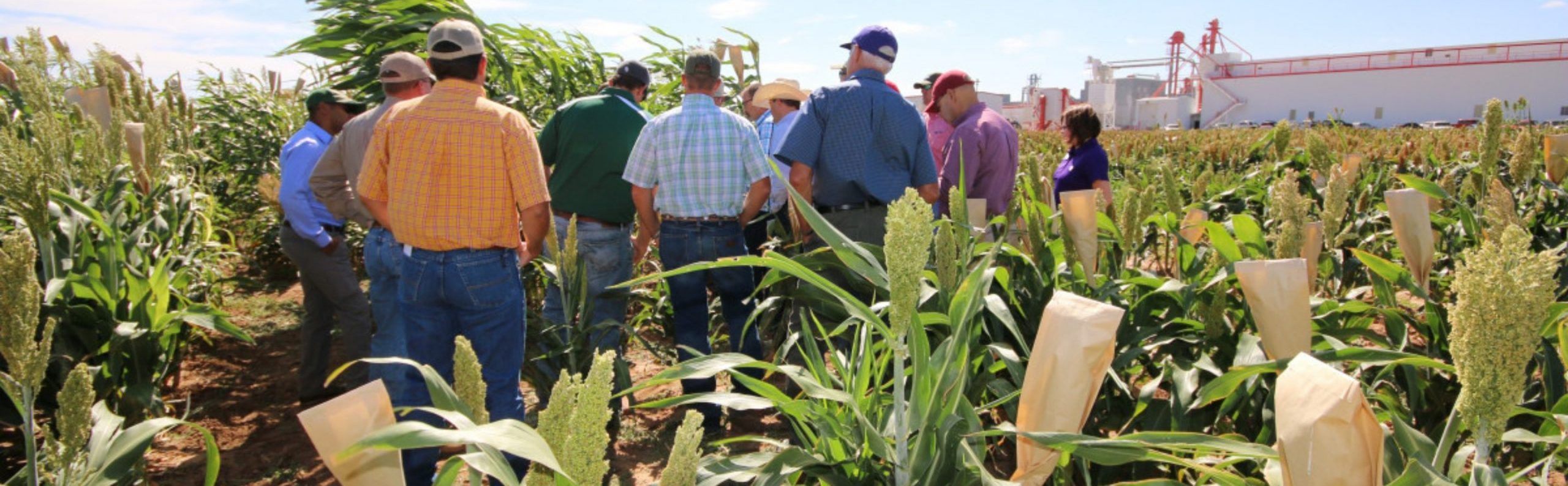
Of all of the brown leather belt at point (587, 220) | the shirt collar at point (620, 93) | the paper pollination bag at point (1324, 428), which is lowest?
the brown leather belt at point (587, 220)

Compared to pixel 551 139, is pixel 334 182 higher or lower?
lower

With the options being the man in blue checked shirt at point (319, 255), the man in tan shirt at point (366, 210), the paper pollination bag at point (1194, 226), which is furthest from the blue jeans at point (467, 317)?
the paper pollination bag at point (1194, 226)

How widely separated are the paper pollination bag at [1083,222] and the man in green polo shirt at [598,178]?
7.64 ft

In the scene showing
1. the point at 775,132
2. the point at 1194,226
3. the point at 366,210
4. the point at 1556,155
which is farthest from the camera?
the point at 775,132

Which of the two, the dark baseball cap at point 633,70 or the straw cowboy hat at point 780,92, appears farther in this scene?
the straw cowboy hat at point 780,92

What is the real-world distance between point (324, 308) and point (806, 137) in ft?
8.40

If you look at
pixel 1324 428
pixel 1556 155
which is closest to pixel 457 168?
pixel 1324 428

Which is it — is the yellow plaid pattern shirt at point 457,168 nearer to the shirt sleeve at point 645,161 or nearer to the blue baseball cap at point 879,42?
the shirt sleeve at point 645,161

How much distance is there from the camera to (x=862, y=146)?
3.74 meters

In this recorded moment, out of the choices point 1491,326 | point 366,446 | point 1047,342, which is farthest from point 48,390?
point 1491,326

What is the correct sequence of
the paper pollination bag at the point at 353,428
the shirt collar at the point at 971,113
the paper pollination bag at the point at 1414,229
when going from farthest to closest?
the shirt collar at the point at 971,113, the paper pollination bag at the point at 1414,229, the paper pollination bag at the point at 353,428

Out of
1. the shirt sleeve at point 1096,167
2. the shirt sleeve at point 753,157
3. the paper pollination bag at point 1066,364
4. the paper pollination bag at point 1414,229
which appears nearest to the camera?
the paper pollination bag at point 1066,364

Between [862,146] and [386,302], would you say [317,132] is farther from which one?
[862,146]

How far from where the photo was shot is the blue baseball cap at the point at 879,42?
3828 mm
